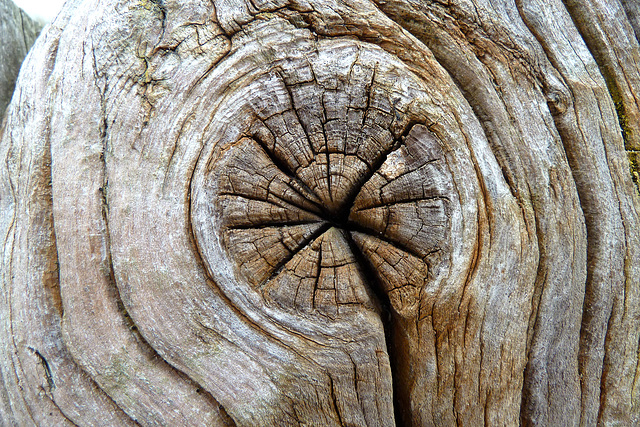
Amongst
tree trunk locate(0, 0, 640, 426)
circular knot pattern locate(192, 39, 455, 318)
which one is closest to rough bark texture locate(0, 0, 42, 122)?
tree trunk locate(0, 0, 640, 426)

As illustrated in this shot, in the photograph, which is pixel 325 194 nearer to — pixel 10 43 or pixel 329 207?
pixel 329 207

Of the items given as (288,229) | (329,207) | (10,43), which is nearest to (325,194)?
(329,207)

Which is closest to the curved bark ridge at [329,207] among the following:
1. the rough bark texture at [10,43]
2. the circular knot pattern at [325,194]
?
the circular knot pattern at [325,194]

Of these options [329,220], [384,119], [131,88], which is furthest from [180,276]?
[384,119]

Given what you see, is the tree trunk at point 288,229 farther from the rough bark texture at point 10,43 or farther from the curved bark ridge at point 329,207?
the rough bark texture at point 10,43

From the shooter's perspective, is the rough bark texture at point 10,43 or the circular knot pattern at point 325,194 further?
the rough bark texture at point 10,43

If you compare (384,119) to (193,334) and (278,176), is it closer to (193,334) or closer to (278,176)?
(278,176)

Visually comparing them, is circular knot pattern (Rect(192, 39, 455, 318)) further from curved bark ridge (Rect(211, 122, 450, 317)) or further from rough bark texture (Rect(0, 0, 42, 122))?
rough bark texture (Rect(0, 0, 42, 122))
